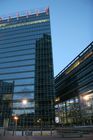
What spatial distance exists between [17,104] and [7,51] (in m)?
27.5

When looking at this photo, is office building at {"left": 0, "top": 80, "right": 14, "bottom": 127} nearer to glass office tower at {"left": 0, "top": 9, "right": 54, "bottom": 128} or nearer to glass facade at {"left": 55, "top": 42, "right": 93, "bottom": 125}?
glass office tower at {"left": 0, "top": 9, "right": 54, "bottom": 128}

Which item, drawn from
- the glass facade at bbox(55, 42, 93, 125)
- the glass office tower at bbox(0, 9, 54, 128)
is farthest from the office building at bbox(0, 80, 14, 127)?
the glass facade at bbox(55, 42, 93, 125)

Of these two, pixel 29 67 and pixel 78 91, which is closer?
pixel 78 91

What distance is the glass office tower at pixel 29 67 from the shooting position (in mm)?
70812

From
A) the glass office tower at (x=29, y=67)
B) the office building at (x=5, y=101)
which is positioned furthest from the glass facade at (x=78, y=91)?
the office building at (x=5, y=101)

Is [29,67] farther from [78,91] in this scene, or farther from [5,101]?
[78,91]

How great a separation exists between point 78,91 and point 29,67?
2314 cm

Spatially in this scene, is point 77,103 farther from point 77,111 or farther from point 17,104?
point 17,104

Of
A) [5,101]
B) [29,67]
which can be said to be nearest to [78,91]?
[29,67]

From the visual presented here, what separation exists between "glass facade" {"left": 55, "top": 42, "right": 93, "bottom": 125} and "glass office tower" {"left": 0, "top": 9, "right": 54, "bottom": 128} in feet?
32.9

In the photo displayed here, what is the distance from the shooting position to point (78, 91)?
248 ft

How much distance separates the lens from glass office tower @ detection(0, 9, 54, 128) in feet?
232

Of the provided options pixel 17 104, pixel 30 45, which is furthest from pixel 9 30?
pixel 17 104

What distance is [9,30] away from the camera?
95.1m
